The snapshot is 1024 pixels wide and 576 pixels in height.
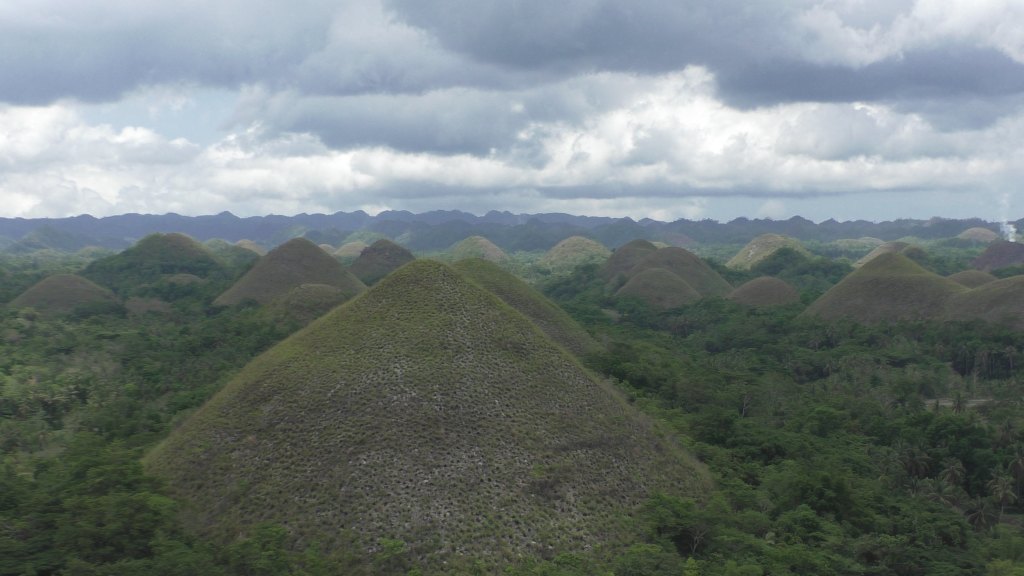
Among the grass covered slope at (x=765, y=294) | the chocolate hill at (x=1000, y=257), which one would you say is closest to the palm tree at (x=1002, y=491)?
the grass covered slope at (x=765, y=294)

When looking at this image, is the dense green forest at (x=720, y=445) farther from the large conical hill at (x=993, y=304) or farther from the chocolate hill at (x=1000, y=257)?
the chocolate hill at (x=1000, y=257)

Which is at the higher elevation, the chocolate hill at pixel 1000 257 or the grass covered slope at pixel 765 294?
the chocolate hill at pixel 1000 257

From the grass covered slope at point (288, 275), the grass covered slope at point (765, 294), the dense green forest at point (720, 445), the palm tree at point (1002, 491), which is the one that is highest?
the grass covered slope at point (288, 275)

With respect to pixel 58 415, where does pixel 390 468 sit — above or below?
above

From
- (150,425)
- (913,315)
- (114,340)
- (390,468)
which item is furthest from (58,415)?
(913,315)

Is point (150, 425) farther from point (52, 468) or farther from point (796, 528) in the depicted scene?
point (796, 528)
